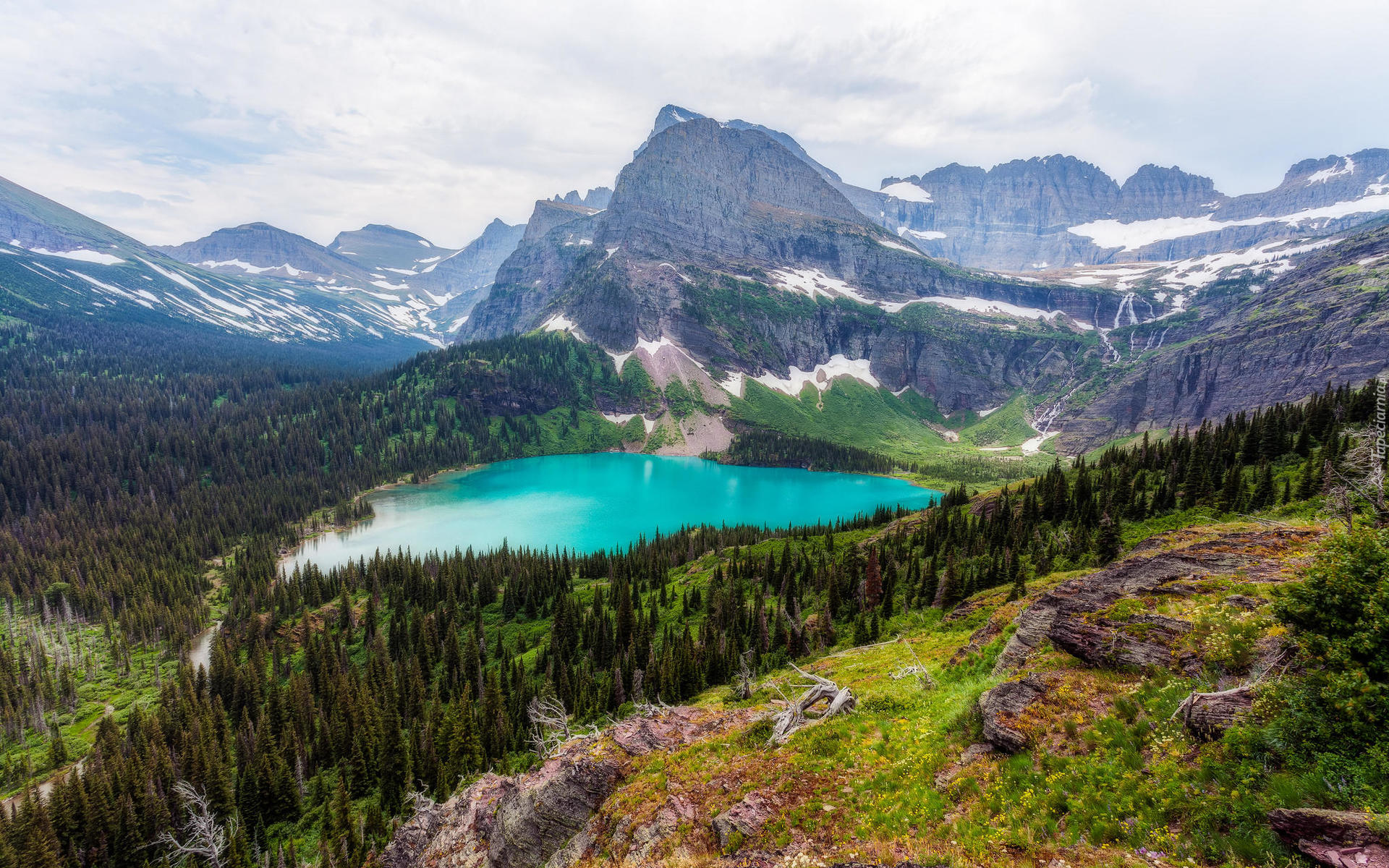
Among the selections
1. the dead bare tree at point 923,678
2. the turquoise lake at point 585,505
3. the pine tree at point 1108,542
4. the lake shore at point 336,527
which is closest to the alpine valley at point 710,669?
the pine tree at point 1108,542

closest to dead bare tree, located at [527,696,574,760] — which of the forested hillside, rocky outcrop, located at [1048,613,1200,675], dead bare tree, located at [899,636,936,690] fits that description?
the forested hillside

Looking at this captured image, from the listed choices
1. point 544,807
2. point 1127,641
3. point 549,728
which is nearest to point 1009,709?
point 1127,641

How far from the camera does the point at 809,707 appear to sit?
2023 cm

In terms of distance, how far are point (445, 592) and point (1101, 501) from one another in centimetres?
8678

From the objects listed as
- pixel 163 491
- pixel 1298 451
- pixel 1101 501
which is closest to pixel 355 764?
pixel 1101 501

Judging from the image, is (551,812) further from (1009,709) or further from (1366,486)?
(1366,486)

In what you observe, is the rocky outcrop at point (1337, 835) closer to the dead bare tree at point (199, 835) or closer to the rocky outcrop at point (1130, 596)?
the rocky outcrop at point (1130, 596)

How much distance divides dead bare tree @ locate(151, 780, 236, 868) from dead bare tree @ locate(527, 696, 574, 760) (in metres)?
20.5

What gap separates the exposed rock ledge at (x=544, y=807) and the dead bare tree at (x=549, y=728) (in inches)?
54.4

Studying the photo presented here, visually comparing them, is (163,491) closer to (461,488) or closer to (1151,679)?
(461,488)

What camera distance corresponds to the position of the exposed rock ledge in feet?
64.8

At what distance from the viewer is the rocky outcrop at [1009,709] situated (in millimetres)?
13164

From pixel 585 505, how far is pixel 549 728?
119 metres

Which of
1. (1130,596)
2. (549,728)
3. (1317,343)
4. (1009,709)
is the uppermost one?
(1317,343)
